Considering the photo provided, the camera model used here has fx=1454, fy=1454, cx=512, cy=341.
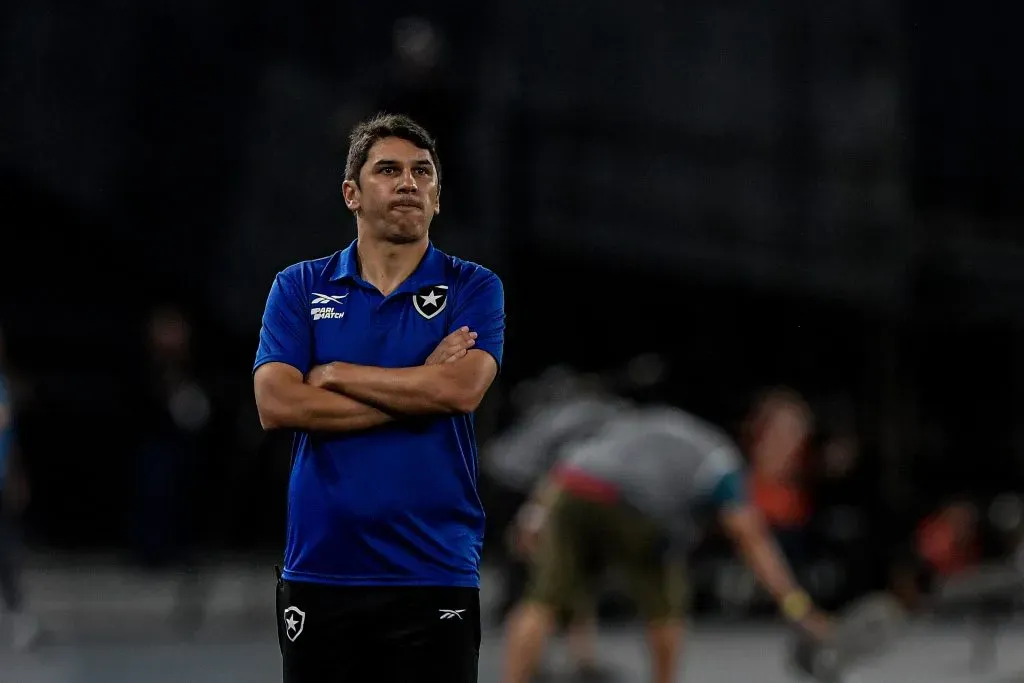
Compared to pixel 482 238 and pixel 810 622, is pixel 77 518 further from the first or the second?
pixel 810 622

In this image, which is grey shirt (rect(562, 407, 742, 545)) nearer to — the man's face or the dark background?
the man's face

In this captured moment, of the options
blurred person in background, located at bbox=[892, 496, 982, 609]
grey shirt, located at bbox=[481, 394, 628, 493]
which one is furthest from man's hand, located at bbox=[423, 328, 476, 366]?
blurred person in background, located at bbox=[892, 496, 982, 609]

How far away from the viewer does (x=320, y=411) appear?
3307 mm

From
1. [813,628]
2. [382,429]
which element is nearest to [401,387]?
[382,429]

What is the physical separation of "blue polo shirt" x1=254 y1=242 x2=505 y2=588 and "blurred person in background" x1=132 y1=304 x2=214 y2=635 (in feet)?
23.6

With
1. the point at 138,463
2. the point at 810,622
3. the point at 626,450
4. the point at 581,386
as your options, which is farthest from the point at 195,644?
the point at 810,622

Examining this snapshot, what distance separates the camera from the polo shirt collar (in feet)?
11.2

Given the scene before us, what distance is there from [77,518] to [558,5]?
23.9 ft

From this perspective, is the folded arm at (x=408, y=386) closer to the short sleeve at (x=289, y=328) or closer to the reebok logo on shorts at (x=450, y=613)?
the short sleeve at (x=289, y=328)

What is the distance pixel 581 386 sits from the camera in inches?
335

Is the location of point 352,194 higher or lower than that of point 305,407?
higher

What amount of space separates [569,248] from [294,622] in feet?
38.3

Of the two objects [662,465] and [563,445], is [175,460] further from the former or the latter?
[662,465]

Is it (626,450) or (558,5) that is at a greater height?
(558,5)
